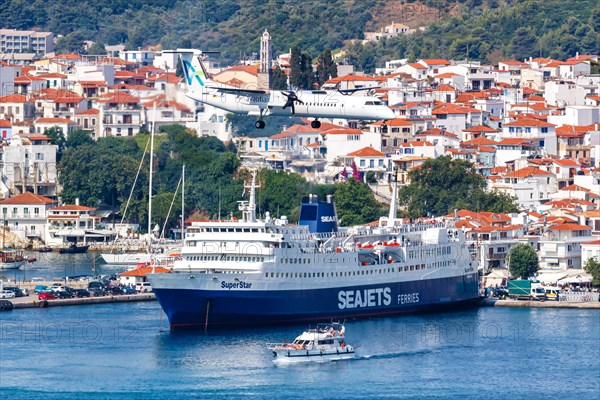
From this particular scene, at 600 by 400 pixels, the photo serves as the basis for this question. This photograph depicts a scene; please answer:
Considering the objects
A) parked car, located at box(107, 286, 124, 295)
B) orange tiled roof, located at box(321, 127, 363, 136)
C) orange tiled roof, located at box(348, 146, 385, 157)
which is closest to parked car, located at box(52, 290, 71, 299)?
parked car, located at box(107, 286, 124, 295)

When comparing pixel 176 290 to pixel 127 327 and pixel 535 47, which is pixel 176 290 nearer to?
pixel 127 327

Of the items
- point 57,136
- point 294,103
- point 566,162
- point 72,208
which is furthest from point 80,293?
point 57,136

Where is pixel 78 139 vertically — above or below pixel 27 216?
above

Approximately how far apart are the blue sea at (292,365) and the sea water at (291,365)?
3 cm

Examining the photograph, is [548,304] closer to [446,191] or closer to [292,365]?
[292,365]

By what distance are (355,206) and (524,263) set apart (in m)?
12.9

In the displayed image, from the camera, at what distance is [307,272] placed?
67125 mm

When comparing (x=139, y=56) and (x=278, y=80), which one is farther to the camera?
(x=139, y=56)

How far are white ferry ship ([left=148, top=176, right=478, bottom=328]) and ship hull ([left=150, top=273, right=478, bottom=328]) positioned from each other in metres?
0.03

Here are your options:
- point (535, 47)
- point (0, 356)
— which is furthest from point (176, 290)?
point (535, 47)

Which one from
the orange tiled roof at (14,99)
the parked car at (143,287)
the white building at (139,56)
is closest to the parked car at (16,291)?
the parked car at (143,287)

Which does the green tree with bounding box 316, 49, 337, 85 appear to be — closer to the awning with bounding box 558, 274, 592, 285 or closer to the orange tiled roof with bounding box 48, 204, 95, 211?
the orange tiled roof with bounding box 48, 204, 95, 211

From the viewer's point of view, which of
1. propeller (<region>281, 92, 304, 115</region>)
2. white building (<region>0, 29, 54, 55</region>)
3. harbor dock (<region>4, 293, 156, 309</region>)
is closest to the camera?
propeller (<region>281, 92, 304, 115</region>)

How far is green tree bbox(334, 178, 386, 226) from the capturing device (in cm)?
8519
